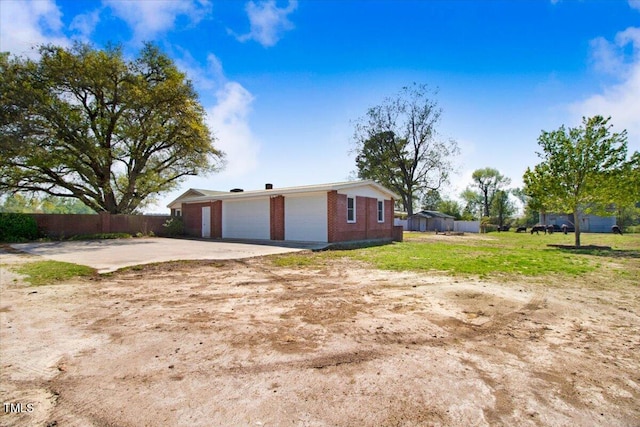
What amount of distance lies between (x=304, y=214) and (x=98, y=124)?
1615 centimetres

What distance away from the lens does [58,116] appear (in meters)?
20.2

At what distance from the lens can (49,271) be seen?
340 inches

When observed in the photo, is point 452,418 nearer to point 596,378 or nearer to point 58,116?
point 596,378

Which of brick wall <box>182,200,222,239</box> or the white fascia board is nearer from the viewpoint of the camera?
the white fascia board

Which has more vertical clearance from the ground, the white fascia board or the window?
the white fascia board

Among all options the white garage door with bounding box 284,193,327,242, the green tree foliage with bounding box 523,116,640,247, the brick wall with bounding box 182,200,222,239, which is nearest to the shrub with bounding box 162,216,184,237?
the brick wall with bounding box 182,200,222,239

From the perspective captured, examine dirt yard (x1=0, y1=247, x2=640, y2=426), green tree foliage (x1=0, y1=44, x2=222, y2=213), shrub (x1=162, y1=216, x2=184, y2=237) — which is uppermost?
green tree foliage (x1=0, y1=44, x2=222, y2=213)

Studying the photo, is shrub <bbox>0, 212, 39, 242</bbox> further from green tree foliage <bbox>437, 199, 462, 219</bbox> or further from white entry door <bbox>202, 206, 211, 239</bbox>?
green tree foliage <bbox>437, 199, 462, 219</bbox>

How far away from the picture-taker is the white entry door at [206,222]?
74.2 feet

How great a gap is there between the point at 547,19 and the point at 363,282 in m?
10.2

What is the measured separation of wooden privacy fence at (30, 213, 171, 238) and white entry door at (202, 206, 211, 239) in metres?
3.62

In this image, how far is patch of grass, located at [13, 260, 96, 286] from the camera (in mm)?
7676

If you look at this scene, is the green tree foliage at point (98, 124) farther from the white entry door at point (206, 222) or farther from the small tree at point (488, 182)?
the small tree at point (488, 182)

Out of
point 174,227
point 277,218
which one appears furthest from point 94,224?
point 277,218
